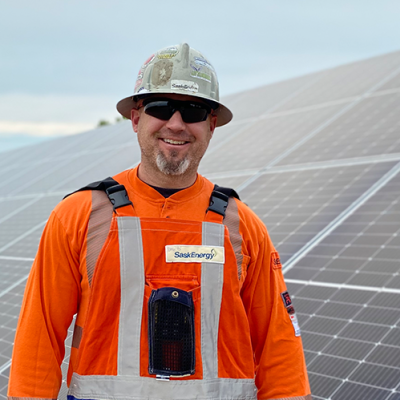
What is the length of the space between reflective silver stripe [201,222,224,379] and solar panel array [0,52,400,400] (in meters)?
1.77

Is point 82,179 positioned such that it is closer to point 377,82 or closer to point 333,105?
point 333,105

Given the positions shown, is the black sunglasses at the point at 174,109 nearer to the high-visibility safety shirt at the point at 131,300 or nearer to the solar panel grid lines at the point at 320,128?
the high-visibility safety shirt at the point at 131,300

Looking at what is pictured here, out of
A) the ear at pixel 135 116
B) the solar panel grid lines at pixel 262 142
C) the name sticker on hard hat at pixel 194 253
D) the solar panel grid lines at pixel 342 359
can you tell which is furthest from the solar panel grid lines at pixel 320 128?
the name sticker on hard hat at pixel 194 253

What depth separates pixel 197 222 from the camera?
2688 millimetres

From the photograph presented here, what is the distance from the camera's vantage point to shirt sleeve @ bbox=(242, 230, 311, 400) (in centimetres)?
275

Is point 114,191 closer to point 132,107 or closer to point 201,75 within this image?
point 132,107

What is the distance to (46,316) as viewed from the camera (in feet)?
8.30

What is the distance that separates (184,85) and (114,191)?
0.62m

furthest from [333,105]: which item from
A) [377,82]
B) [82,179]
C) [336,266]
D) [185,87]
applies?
[185,87]

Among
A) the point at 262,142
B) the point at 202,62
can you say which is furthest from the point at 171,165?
the point at 262,142

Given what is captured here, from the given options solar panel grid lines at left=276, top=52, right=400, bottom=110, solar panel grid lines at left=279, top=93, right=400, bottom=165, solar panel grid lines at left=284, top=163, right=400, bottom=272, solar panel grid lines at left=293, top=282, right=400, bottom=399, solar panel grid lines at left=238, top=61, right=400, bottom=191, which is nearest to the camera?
solar panel grid lines at left=293, top=282, right=400, bottom=399

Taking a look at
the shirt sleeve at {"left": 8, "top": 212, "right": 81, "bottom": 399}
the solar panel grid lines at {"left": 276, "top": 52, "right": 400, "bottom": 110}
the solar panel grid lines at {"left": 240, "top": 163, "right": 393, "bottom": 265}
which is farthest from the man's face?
the solar panel grid lines at {"left": 276, "top": 52, "right": 400, "bottom": 110}

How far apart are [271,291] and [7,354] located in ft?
12.9

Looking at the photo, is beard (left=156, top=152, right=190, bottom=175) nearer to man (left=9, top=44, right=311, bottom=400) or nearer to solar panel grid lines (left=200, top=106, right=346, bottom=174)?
man (left=9, top=44, right=311, bottom=400)
